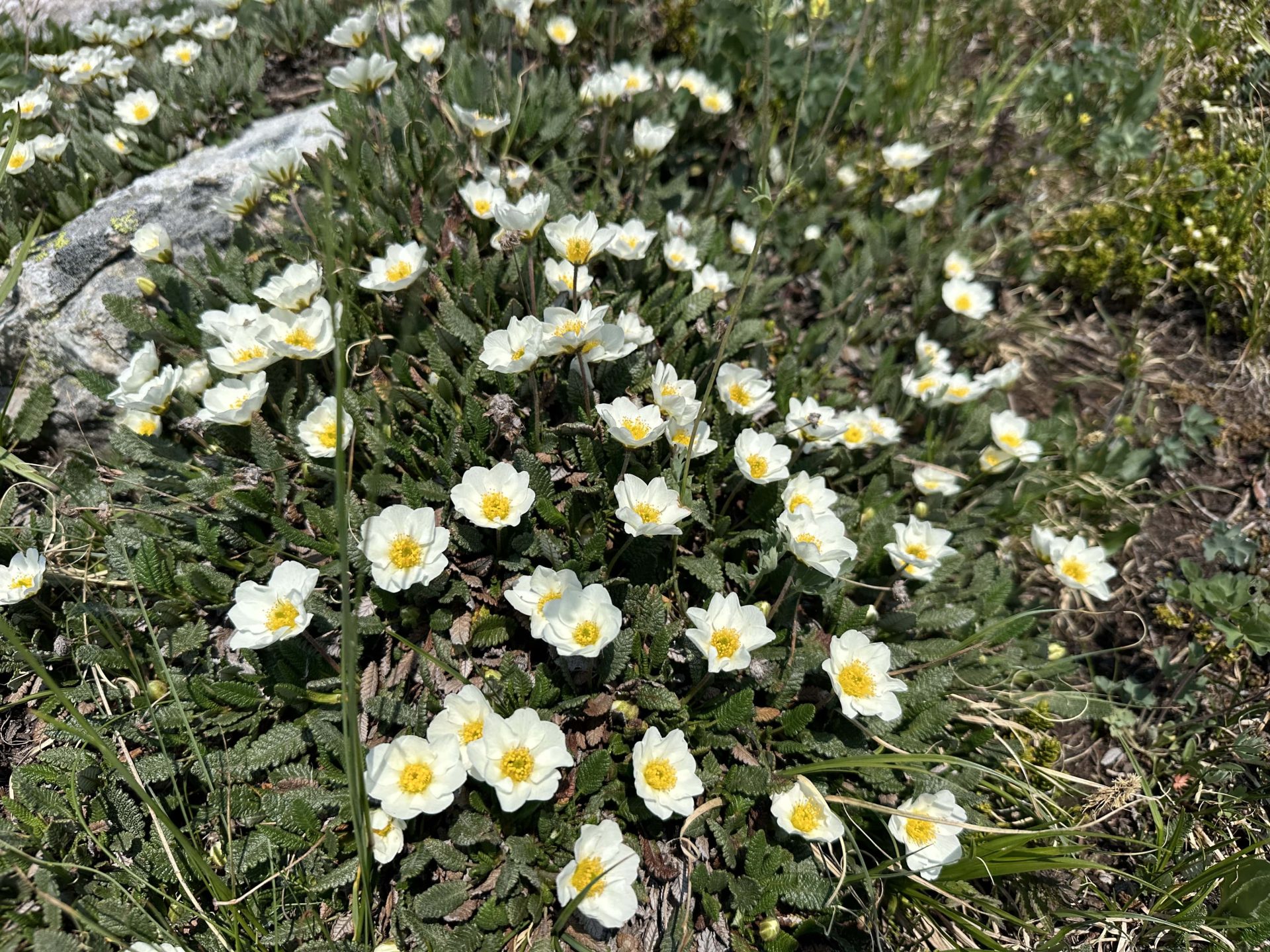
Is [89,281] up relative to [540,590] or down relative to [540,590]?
up

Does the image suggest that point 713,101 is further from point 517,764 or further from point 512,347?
point 517,764

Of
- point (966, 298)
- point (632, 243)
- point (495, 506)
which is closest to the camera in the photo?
point (495, 506)

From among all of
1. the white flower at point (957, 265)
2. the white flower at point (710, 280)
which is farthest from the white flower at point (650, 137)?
the white flower at point (957, 265)

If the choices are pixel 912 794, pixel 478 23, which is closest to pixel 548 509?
pixel 912 794

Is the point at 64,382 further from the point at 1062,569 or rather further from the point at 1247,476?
the point at 1247,476

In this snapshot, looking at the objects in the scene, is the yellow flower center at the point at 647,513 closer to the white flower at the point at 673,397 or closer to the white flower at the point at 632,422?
the white flower at the point at 632,422

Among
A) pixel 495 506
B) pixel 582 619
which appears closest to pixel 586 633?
pixel 582 619
